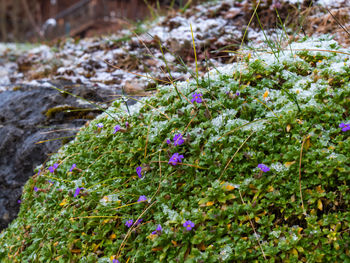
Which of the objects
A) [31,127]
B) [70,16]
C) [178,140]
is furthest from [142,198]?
[70,16]

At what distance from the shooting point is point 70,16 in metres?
13.3

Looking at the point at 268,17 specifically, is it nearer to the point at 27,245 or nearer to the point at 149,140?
the point at 149,140

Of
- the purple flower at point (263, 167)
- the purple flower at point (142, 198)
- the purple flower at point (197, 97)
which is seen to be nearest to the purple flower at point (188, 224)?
the purple flower at point (142, 198)

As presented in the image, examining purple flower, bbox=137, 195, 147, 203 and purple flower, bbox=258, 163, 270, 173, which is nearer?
purple flower, bbox=258, 163, 270, 173

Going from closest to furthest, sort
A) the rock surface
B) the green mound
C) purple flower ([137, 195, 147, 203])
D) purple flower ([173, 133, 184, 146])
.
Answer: the green mound < purple flower ([137, 195, 147, 203]) < purple flower ([173, 133, 184, 146]) < the rock surface

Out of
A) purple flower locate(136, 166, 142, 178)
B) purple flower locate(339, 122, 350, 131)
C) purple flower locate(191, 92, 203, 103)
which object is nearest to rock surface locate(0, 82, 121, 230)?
purple flower locate(136, 166, 142, 178)

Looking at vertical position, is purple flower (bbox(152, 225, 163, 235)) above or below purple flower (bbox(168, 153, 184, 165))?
below

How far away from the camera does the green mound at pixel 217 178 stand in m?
1.76

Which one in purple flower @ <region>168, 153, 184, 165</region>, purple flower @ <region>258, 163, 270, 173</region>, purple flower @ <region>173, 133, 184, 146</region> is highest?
purple flower @ <region>173, 133, 184, 146</region>

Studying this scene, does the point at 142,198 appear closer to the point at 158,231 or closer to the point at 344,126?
the point at 158,231

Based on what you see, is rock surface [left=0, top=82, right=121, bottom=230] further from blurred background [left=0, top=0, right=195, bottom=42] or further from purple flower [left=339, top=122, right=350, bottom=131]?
purple flower [left=339, top=122, right=350, bottom=131]

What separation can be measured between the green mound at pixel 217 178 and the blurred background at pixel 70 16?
10.7 feet

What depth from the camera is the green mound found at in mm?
1760

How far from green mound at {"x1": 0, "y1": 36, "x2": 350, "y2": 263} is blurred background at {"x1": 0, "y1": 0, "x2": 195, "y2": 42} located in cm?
325
